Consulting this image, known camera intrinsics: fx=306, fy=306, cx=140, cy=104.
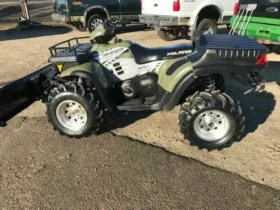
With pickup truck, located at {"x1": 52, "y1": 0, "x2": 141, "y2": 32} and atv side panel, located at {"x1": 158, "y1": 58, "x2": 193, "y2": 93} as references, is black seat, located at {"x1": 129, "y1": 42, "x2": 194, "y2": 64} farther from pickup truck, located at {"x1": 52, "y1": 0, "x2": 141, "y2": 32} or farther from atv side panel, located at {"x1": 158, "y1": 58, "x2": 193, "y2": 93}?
pickup truck, located at {"x1": 52, "y1": 0, "x2": 141, "y2": 32}

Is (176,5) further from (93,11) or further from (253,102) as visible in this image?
(253,102)

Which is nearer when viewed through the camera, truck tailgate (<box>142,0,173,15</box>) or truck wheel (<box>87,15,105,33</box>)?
truck tailgate (<box>142,0,173,15</box>)

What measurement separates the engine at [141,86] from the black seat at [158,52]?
9.8 inches

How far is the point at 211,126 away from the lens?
394cm

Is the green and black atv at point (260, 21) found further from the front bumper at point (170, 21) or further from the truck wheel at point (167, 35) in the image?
the truck wheel at point (167, 35)

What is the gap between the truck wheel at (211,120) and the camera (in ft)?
12.2

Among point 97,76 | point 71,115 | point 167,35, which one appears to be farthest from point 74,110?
point 167,35

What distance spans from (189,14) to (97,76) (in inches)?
227

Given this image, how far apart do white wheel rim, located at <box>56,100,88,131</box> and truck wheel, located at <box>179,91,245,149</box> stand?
1.36 metres

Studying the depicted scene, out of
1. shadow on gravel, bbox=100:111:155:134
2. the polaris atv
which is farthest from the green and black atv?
shadow on gravel, bbox=100:111:155:134

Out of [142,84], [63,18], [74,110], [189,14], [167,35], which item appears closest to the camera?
[74,110]

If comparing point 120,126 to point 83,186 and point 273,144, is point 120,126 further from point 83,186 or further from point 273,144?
point 273,144

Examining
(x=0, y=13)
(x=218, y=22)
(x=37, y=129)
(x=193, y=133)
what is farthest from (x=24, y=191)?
(x=0, y=13)

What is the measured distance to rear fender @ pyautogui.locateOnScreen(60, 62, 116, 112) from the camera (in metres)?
4.05
